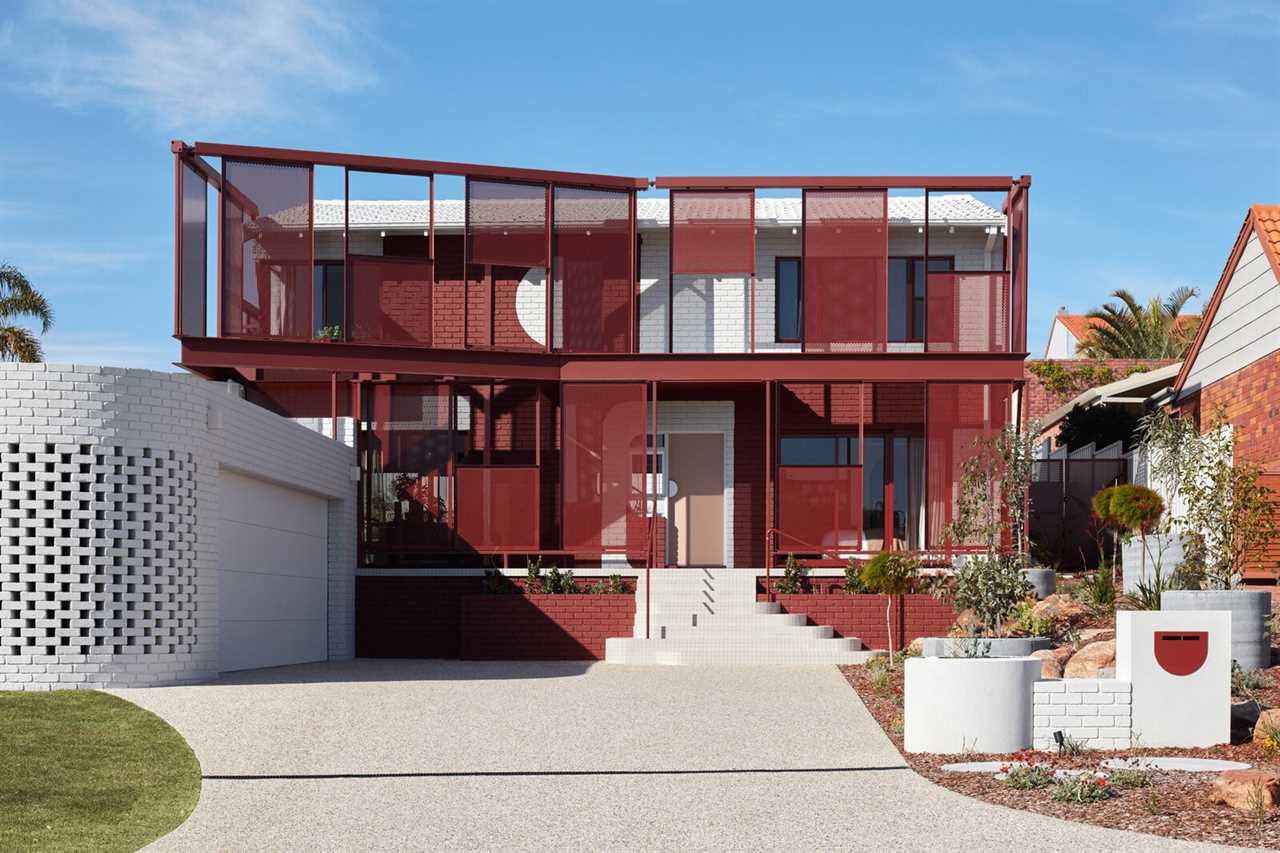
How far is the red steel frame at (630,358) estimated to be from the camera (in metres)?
20.3

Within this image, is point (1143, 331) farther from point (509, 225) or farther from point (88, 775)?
point (88, 775)

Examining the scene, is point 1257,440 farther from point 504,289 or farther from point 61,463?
point 61,463

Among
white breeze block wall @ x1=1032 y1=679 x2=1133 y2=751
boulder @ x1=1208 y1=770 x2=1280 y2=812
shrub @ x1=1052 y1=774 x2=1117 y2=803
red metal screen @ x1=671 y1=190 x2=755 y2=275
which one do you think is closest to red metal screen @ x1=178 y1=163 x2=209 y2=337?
red metal screen @ x1=671 y1=190 x2=755 y2=275

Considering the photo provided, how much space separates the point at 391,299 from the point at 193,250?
2651 millimetres

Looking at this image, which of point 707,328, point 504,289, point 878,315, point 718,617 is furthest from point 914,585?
point 504,289

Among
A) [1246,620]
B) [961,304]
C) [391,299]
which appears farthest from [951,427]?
[391,299]

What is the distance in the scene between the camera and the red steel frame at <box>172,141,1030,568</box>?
2030 centimetres

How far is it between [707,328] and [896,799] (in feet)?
44.3

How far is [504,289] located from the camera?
874 inches

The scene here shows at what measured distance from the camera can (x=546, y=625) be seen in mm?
19750

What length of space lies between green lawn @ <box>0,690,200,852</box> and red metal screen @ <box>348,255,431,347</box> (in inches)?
318

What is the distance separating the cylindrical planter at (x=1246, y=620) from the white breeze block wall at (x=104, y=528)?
32.7 feet

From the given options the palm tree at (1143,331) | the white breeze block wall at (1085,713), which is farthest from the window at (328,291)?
the palm tree at (1143,331)

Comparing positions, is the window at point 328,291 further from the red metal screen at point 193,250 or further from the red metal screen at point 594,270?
the red metal screen at point 594,270
